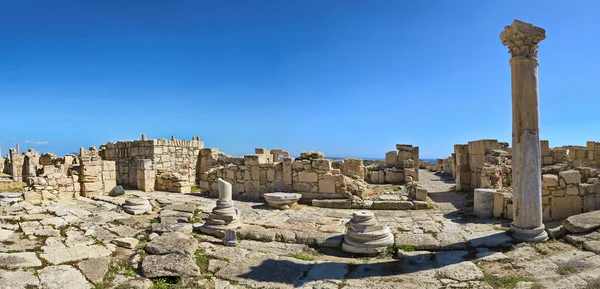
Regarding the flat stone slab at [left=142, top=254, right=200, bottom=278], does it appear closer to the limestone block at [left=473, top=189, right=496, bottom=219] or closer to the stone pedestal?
the stone pedestal

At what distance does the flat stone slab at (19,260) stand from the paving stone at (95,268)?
713mm

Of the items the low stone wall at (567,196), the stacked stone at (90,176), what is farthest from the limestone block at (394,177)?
the stacked stone at (90,176)

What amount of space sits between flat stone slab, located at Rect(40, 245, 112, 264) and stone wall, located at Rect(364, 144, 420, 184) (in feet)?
41.4

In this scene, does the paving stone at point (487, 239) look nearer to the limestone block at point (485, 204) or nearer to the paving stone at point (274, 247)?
the limestone block at point (485, 204)

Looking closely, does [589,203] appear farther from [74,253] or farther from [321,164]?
[74,253]

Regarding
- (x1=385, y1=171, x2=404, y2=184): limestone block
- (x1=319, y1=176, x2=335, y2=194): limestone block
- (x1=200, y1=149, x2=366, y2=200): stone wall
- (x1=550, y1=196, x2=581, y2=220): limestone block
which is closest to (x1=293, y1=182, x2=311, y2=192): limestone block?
(x1=200, y1=149, x2=366, y2=200): stone wall

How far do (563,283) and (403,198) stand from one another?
6.09 m

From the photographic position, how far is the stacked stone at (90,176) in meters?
12.5

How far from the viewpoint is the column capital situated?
22.2 ft

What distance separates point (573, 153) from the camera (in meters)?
21.6

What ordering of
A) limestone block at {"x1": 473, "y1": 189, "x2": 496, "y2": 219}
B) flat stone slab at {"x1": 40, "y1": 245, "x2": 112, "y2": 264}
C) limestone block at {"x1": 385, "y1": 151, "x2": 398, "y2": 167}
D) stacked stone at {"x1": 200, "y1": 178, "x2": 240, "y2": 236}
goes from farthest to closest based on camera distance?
limestone block at {"x1": 385, "y1": 151, "x2": 398, "y2": 167}, limestone block at {"x1": 473, "y1": 189, "x2": 496, "y2": 219}, stacked stone at {"x1": 200, "y1": 178, "x2": 240, "y2": 236}, flat stone slab at {"x1": 40, "y1": 245, "x2": 112, "y2": 264}

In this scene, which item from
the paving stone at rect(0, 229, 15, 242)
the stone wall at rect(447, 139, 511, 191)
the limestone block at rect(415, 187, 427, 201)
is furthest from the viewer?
the stone wall at rect(447, 139, 511, 191)

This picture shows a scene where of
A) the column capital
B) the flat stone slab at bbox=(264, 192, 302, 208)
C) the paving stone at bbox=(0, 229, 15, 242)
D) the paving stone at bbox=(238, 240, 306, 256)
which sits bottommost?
the paving stone at bbox=(238, 240, 306, 256)

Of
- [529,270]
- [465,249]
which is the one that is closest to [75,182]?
[465,249]
